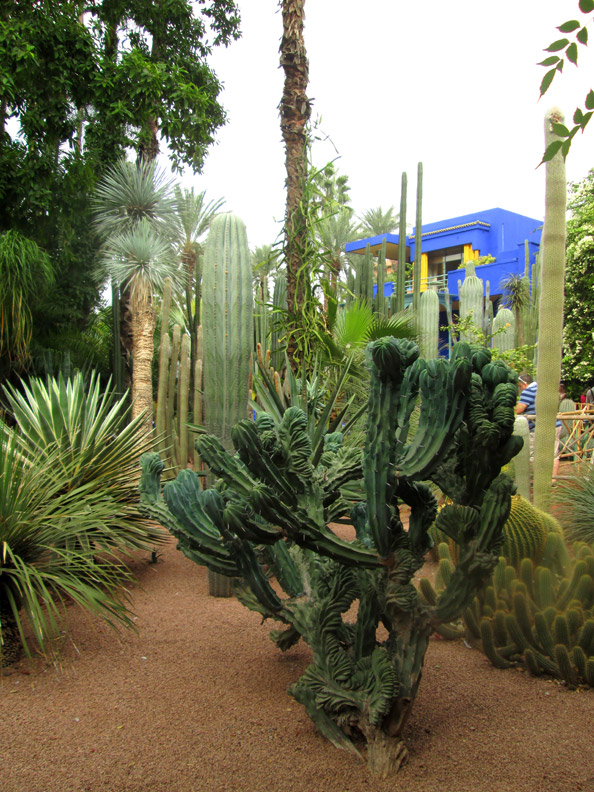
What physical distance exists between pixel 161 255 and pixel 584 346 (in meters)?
9.82

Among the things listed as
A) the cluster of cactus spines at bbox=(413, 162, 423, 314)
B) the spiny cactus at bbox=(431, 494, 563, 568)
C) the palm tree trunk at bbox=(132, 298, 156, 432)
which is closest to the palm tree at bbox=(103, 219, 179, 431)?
the palm tree trunk at bbox=(132, 298, 156, 432)

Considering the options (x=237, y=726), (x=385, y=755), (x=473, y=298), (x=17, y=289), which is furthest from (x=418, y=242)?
(x=385, y=755)

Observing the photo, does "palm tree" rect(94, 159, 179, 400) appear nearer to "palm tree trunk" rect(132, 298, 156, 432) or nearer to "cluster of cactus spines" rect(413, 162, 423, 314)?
"palm tree trunk" rect(132, 298, 156, 432)

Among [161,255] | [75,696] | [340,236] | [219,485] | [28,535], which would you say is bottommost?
[75,696]

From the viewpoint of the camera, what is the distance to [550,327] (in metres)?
5.49

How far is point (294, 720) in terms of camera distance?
9.13 ft

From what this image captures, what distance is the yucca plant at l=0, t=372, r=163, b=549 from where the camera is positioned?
472 cm

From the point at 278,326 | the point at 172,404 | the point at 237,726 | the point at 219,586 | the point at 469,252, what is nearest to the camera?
the point at 237,726

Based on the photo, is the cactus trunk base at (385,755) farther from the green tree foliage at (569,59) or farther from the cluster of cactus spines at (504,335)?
the cluster of cactus spines at (504,335)

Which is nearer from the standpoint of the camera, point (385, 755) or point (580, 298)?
point (385, 755)

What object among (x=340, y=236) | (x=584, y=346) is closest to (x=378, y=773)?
(x=584, y=346)

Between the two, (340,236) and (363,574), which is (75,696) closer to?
(363,574)

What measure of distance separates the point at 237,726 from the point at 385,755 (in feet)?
2.31

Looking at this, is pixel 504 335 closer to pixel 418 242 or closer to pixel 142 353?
pixel 418 242
